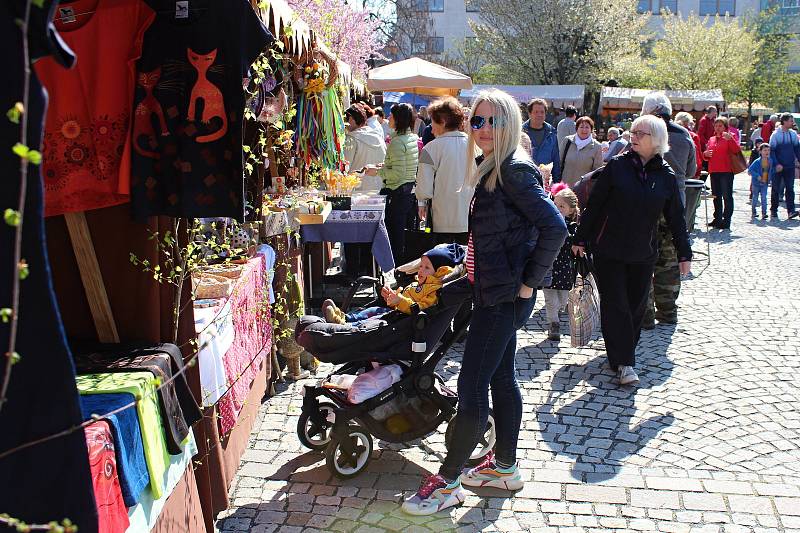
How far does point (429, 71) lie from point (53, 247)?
10934 millimetres

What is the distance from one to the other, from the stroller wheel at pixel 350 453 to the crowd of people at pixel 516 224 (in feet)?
1.65

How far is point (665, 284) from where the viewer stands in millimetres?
7809

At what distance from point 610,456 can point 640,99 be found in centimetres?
3008

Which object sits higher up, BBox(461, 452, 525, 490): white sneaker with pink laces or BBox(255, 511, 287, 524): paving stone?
A: BBox(461, 452, 525, 490): white sneaker with pink laces

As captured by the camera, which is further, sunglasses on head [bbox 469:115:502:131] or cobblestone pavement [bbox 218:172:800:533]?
cobblestone pavement [bbox 218:172:800:533]

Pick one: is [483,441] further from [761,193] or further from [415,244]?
[761,193]

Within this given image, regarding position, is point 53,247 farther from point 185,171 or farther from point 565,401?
point 565,401

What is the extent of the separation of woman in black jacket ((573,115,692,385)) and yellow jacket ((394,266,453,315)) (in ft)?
5.83

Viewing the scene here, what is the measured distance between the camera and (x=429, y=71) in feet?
44.3

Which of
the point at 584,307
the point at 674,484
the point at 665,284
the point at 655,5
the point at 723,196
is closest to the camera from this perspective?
the point at 674,484

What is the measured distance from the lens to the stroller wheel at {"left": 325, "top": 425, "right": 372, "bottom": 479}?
14.6 feet

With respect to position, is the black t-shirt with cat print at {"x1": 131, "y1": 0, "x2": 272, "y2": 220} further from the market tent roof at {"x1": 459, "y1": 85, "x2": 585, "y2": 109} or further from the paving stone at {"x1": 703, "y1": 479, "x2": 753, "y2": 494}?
the market tent roof at {"x1": 459, "y1": 85, "x2": 585, "y2": 109}

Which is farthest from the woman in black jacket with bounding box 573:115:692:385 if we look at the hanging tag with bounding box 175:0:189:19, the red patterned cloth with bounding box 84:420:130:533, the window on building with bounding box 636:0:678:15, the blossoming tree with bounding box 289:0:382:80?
the window on building with bounding box 636:0:678:15

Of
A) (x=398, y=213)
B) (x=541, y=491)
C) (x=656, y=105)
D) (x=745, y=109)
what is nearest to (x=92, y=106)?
(x=541, y=491)
